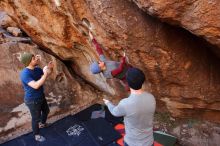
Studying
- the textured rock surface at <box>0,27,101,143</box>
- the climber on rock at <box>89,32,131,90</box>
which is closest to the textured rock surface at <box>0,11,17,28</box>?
the textured rock surface at <box>0,27,101,143</box>

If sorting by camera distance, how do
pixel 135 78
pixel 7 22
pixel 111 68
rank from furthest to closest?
pixel 7 22 → pixel 111 68 → pixel 135 78

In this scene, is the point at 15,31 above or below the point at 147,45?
above

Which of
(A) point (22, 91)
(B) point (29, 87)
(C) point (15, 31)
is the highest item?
(C) point (15, 31)

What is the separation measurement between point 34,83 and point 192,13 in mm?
2444

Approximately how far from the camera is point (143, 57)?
4.11 metres

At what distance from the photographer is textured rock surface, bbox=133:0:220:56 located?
292cm

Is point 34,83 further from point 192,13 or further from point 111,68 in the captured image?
point 192,13

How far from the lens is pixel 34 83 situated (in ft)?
14.4

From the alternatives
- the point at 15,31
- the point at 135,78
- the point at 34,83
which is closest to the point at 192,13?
the point at 135,78

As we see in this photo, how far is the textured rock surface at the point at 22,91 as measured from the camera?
A: 5.93 meters

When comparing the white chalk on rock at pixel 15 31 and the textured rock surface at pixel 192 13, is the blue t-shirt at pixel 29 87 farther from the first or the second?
the white chalk on rock at pixel 15 31

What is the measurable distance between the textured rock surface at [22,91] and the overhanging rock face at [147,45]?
80 centimetres

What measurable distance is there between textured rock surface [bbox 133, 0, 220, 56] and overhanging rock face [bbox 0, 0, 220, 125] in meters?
0.46

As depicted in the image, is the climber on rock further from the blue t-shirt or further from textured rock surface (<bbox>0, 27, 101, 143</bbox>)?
textured rock surface (<bbox>0, 27, 101, 143</bbox>)
